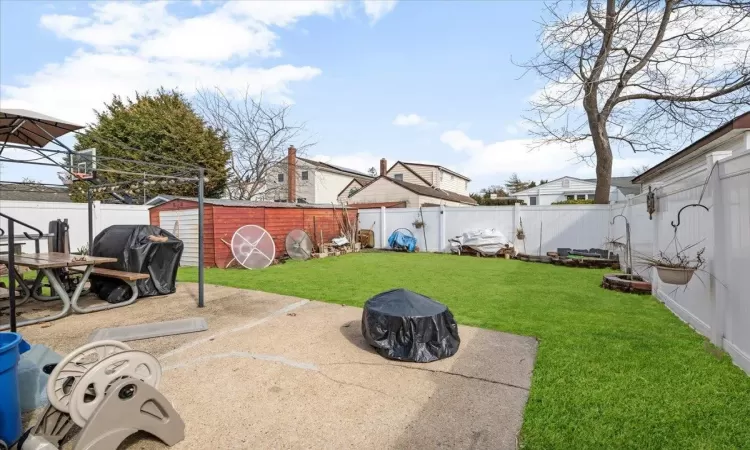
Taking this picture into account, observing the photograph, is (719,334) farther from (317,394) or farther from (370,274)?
(370,274)

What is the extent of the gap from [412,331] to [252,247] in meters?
8.02

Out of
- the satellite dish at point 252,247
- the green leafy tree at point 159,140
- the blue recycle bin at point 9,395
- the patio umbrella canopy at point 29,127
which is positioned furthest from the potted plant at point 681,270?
the green leafy tree at point 159,140

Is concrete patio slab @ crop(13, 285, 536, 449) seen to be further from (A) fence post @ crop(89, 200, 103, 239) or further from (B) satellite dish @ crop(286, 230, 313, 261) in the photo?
(A) fence post @ crop(89, 200, 103, 239)

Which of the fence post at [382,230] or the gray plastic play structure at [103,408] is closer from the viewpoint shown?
the gray plastic play structure at [103,408]

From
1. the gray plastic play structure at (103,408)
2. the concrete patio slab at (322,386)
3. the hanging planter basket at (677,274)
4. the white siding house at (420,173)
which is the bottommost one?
the concrete patio slab at (322,386)

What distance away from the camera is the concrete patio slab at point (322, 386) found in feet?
7.53

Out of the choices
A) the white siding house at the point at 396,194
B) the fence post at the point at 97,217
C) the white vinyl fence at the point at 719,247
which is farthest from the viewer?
the white siding house at the point at 396,194

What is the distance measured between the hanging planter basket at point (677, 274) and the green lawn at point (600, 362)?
26.0 inches

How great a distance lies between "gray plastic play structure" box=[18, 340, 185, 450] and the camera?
1.88 meters

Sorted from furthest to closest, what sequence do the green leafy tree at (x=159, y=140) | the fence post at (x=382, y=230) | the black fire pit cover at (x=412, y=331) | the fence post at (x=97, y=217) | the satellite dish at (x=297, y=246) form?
the green leafy tree at (x=159, y=140)
the fence post at (x=382, y=230)
the satellite dish at (x=297, y=246)
the fence post at (x=97, y=217)
the black fire pit cover at (x=412, y=331)

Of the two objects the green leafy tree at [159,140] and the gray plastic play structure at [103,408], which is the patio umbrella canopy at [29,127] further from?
the green leafy tree at [159,140]

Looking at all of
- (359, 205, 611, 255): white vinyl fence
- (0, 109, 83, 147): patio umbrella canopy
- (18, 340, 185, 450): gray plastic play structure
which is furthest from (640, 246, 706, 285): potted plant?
(359, 205, 611, 255): white vinyl fence

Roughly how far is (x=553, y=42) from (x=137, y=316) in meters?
13.9

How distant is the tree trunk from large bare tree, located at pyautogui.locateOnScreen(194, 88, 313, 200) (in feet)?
48.5
